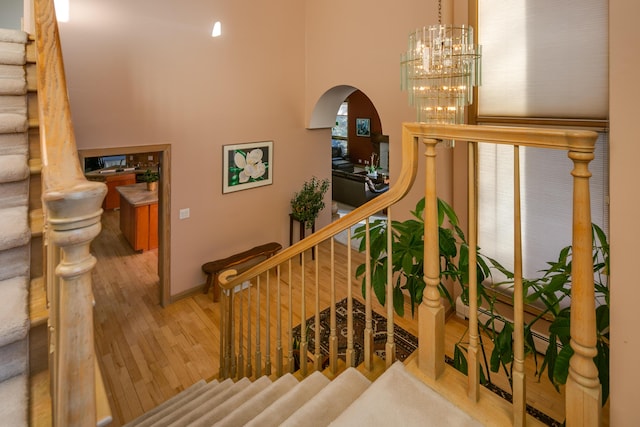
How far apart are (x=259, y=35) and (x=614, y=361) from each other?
546 centimetres

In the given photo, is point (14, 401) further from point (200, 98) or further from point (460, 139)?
point (200, 98)

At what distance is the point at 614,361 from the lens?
922 mm

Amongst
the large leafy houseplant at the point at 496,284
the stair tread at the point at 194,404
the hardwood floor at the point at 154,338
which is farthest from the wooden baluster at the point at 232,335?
the large leafy houseplant at the point at 496,284

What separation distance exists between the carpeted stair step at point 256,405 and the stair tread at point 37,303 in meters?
0.85

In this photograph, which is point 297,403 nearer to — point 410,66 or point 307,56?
point 410,66

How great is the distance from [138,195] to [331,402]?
21.1 feet

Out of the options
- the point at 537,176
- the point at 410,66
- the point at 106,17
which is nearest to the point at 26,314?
the point at 410,66

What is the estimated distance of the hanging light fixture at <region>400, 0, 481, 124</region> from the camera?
9.04 feet

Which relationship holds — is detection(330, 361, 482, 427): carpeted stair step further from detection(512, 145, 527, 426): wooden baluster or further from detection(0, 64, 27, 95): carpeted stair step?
detection(0, 64, 27, 95): carpeted stair step

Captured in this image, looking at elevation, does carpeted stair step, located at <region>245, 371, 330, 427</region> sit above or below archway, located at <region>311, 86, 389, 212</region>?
below

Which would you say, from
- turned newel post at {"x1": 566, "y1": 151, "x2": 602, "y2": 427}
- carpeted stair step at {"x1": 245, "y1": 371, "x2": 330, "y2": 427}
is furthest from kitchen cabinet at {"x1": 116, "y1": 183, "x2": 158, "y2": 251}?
turned newel post at {"x1": 566, "y1": 151, "x2": 602, "y2": 427}

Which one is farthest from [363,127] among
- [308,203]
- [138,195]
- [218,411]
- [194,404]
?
[218,411]

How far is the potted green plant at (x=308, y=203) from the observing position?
598 centimetres

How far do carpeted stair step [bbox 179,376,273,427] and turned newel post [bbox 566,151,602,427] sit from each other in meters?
1.39
